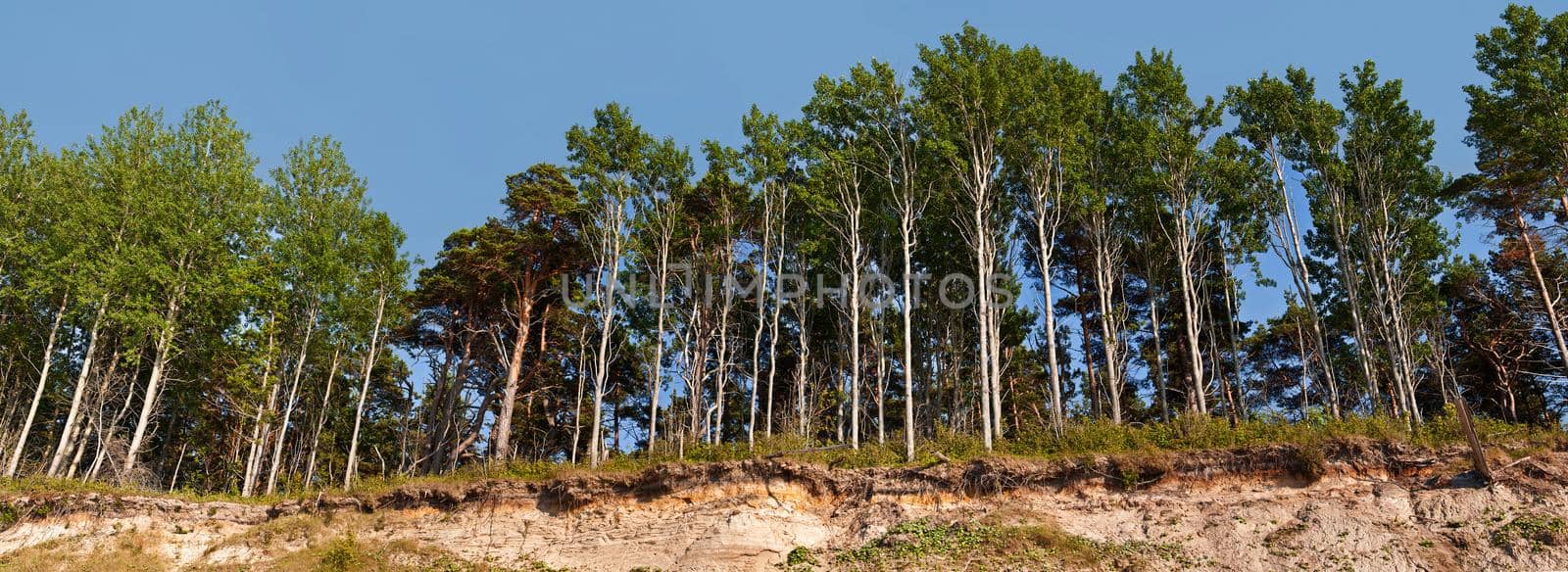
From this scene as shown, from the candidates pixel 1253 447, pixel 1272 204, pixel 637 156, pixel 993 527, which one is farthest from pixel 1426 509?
pixel 637 156

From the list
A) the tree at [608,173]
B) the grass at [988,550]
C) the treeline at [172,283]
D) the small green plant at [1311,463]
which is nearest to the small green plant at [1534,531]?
the small green plant at [1311,463]

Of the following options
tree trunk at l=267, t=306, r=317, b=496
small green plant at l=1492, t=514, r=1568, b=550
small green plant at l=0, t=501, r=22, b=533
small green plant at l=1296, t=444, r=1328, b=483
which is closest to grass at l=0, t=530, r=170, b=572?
small green plant at l=0, t=501, r=22, b=533

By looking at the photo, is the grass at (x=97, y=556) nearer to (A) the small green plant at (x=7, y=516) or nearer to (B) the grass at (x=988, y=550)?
(A) the small green plant at (x=7, y=516)

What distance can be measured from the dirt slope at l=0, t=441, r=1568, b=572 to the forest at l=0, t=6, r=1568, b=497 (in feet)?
7.00

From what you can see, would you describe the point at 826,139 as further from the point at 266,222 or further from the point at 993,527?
the point at 266,222

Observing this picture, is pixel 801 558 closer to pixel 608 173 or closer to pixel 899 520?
pixel 899 520

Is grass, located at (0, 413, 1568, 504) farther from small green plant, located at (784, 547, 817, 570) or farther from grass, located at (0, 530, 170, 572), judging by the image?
small green plant, located at (784, 547, 817, 570)

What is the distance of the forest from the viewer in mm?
22844

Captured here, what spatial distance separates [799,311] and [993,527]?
42.7 ft

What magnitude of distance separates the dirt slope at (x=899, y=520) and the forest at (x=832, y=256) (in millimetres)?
2135

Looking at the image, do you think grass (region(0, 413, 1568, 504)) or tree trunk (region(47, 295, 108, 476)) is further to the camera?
tree trunk (region(47, 295, 108, 476))

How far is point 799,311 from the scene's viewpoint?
2786 cm

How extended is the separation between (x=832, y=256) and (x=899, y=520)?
12.7m

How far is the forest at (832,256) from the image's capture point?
74.9 feet
